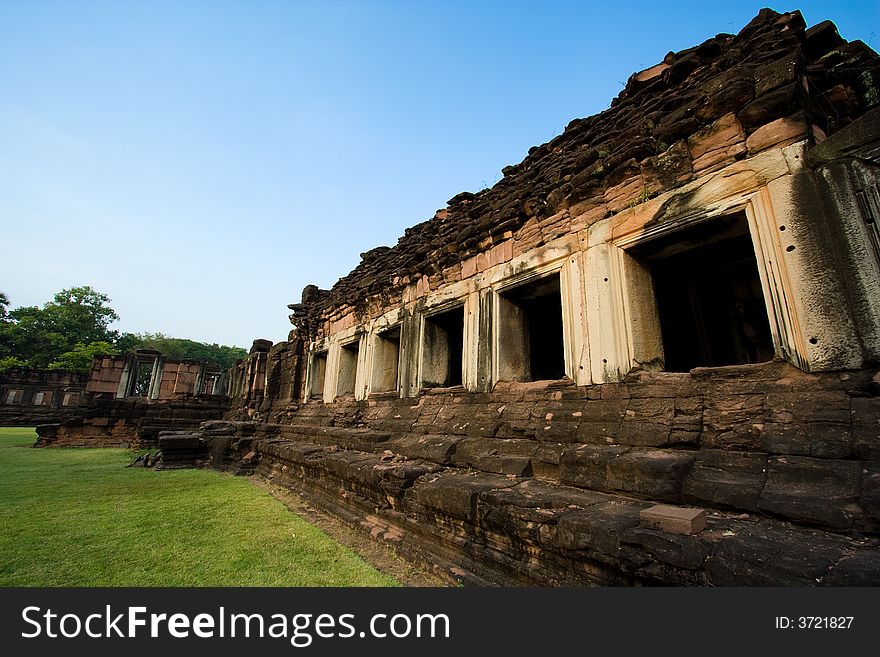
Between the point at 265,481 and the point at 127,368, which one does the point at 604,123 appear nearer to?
the point at 265,481

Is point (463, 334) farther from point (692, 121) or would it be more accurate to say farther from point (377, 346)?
point (692, 121)

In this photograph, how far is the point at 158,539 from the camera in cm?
376

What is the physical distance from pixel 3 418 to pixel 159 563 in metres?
31.6

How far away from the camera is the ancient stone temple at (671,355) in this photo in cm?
213

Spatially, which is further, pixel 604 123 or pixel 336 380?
pixel 336 380

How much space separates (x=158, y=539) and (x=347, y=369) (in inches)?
221

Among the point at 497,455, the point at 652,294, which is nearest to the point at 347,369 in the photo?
the point at 497,455

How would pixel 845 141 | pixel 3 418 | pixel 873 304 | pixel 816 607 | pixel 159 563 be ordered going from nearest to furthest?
pixel 816 607 < pixel 873 304 < pixel 845 141 < pixel 159 563 < pixel 3 418

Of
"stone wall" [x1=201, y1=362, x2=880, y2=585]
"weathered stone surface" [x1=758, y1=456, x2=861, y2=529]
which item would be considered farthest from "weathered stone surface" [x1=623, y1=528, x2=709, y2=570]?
"weathered stone surface" [x1=758, y1=456, x2=861, y2=529]

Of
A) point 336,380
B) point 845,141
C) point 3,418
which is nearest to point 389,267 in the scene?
point 336,380

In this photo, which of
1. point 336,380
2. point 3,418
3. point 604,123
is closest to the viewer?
point 604,123

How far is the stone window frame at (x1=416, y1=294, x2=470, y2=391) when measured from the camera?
533 cm

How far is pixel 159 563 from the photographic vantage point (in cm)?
317

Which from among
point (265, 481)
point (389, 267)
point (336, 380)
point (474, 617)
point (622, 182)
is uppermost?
point (389, 267)
